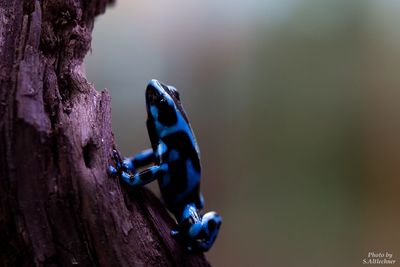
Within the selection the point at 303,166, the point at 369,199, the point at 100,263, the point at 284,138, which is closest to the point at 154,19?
the point at 284,138

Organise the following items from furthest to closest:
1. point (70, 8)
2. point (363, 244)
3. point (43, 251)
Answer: point (363, 244)
point (70, 8)
point (43, 251)

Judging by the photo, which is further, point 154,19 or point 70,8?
point 154,19

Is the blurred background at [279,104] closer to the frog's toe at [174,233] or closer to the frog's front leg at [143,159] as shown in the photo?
the frog's front leg at [143,159]

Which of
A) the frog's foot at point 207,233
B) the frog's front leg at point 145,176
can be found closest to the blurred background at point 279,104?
the frog's foot at point 207,233

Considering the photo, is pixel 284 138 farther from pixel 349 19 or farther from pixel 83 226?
pixel 83 226

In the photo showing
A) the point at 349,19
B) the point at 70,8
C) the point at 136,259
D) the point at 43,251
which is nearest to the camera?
the point at 43,251

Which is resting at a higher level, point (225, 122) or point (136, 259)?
point (225, 122)

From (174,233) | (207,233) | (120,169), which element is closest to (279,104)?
(207,233)

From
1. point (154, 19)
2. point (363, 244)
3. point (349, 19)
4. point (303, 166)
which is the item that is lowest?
point (363, 244)

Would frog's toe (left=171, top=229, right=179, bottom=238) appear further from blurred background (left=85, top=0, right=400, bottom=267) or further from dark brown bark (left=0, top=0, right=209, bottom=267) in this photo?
blurred background (left=85, top=0, right=400, bottom=267)
